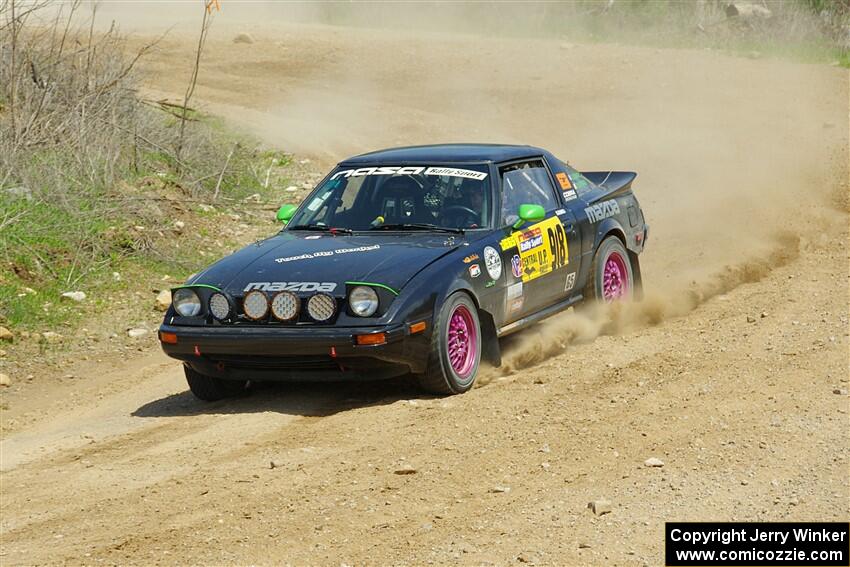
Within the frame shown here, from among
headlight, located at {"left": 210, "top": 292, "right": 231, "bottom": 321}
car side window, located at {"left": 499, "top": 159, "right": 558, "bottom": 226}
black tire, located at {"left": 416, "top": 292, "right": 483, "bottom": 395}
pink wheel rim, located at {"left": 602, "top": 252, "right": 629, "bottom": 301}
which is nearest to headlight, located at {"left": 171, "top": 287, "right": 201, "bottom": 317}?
headlight, located at {"left": 210, "top": 292, "right": 231, "bottom": 321}

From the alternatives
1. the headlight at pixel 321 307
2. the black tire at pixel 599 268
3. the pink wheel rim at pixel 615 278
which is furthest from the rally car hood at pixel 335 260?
the pink wheel rim at pixel 615 278

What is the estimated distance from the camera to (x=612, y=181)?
11.1 metres

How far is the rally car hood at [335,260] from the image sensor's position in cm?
810

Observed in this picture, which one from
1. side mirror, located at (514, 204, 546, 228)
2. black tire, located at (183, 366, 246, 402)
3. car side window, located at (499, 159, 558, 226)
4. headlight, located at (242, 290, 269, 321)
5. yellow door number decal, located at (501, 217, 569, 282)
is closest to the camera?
headlight, located at (242, 290, 269, 321)

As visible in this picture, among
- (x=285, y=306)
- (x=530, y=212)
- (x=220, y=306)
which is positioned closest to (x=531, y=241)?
(x=530, y=212)

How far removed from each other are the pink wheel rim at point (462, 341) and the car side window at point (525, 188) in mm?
951

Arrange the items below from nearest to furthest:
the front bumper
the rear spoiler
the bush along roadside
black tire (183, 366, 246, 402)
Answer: the front bumper, black tire (183, 366, 246, 402), the rear spoiler, the bush along roadside

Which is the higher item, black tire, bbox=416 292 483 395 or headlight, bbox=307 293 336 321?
headlight, bbox=307 293 336 321

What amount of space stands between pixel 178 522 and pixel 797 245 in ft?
27.8

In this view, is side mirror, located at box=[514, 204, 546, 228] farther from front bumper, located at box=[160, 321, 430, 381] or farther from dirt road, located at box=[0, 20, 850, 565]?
front bumper, located at box=[160, 321, 430, 381]

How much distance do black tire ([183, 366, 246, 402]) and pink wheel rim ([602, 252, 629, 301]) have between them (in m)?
3.15

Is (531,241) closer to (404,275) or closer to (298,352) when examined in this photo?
(404,275)

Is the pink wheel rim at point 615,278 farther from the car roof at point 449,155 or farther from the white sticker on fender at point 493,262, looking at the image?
the white sticker on fender at point 493,262

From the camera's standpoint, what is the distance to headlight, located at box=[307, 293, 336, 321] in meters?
7.93
